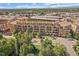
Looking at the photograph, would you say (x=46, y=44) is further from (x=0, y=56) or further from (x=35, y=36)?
(x=0, y=56)

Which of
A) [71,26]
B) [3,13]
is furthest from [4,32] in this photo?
[71,26]

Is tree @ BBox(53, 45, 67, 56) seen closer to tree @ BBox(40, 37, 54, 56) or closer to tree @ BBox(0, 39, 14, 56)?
tree @ BBox(40, 37, 54, 56)

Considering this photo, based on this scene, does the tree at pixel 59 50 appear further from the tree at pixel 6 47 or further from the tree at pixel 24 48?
the tree at pixel 6 47

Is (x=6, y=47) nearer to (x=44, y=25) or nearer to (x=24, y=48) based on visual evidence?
(x=24, y=48)

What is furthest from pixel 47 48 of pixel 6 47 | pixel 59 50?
pixel 6 47

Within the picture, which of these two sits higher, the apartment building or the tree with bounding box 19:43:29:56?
the apartment building

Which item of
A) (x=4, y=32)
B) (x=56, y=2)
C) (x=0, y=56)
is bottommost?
(x=0, y=56)

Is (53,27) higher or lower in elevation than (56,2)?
lower

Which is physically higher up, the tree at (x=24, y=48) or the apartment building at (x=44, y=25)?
the apartment building at (x=44, y=25)

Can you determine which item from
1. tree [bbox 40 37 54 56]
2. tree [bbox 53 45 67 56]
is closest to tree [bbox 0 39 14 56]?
tree [bbox 40 37 54 56]

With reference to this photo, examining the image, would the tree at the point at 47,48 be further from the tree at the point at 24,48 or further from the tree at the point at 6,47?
the tree at the point at 6,47

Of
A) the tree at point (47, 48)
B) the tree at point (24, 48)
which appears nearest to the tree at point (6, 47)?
the tree at point (24, 48)
